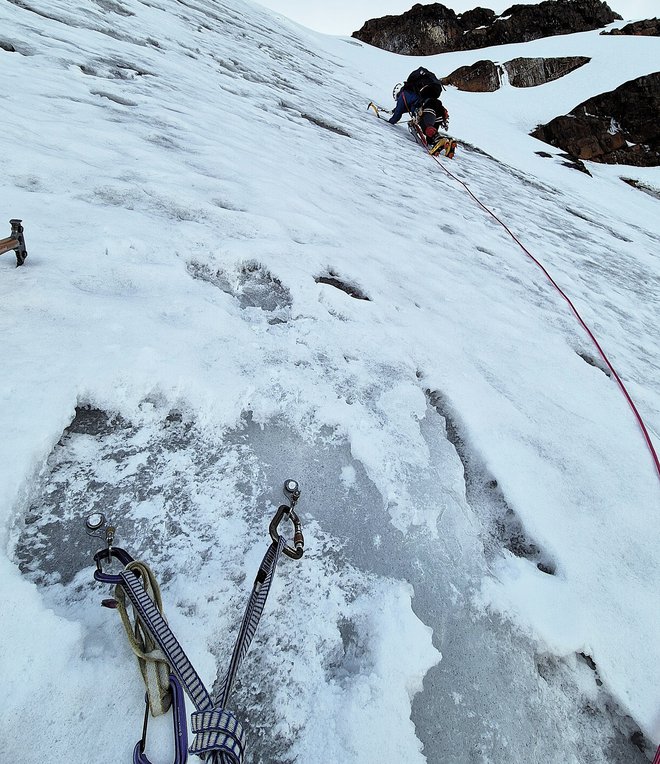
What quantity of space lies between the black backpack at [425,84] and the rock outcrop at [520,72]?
18.0m

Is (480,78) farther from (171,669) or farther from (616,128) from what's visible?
(171,669)

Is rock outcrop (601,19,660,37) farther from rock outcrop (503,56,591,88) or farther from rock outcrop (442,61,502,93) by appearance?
rock outcrop (442,61,502,93)

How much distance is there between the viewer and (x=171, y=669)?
800mm

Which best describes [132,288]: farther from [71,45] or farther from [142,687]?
[71,45]

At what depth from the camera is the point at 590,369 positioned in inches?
94.8

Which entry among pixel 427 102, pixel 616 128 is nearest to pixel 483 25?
pixel 616 128

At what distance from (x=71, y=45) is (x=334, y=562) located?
543 centimetres

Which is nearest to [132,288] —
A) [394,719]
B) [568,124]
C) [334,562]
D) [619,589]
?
[334,562]

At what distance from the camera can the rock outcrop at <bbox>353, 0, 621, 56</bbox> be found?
28.7 metres

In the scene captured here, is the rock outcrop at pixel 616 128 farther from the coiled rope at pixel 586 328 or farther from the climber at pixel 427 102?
the coiled rope at pixel 586 328

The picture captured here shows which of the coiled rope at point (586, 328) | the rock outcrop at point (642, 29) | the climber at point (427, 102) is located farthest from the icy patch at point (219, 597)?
the rock outcrop at point (642, 29)

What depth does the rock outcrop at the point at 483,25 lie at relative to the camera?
1130 inches

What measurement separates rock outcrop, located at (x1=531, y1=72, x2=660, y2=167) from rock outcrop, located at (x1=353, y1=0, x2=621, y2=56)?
16.2 metres

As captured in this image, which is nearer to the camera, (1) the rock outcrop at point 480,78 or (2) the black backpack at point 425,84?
(2) the black backpack at point 425,84
